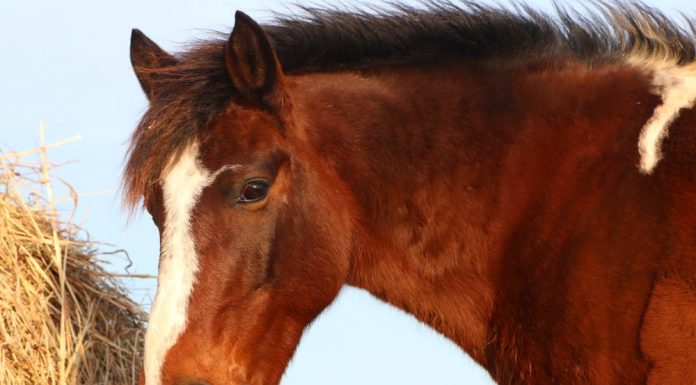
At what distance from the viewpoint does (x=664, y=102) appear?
3.67m

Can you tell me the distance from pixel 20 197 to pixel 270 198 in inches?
94.9

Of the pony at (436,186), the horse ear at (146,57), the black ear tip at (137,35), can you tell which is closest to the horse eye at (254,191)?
the pony at (436,186)

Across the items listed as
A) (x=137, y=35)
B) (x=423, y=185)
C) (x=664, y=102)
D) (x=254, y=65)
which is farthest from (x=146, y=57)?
(x=664, y=102)

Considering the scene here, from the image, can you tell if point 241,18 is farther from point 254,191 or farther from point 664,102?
point 664,102

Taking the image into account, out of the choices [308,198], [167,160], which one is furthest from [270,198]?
[167,160]

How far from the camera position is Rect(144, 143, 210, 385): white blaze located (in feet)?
11.3

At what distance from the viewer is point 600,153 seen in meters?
3.71

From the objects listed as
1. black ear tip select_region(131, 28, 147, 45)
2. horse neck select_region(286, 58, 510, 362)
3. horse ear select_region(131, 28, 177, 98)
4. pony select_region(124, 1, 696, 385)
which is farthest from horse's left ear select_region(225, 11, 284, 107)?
black ear tip select_region(131, 28, 147, 45)

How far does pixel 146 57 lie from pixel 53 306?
1.84 m

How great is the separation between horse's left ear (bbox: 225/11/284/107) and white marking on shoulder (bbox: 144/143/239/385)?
32 cm

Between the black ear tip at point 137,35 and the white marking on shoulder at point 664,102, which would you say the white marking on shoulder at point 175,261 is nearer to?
the black ear tip at point 137,35

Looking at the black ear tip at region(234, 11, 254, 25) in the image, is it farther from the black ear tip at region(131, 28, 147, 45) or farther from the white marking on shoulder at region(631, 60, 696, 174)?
the white marking on shoulder at region(631, 60, 696, 174)

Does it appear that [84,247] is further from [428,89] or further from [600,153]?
[600,153]

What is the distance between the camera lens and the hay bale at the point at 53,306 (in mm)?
5203
